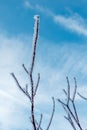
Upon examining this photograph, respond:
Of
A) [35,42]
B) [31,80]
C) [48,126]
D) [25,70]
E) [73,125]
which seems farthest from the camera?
[73,125]

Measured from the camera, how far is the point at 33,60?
2705mm

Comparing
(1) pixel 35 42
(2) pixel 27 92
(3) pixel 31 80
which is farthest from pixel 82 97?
(1) pixel 35 42

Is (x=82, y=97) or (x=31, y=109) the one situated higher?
(x=82, y=97)

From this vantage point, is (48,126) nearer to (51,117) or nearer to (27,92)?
(51,117)

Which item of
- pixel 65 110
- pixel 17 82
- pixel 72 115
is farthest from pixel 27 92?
pixel 65 110

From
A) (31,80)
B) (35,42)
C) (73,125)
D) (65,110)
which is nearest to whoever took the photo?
(35,42)

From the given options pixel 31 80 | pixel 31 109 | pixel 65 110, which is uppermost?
pixel 65 110

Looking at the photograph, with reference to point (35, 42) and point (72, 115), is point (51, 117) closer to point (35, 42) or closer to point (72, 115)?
point (72, 115)

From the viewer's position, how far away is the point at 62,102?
16.3ft

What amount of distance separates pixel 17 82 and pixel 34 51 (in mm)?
780

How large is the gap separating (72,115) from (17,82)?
5.03 feet

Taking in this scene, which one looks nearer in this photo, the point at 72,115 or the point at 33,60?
the point at 33,60

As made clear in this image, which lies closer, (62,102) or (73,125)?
(73,125)

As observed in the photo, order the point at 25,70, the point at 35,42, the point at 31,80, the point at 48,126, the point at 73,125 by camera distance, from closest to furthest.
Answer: the point at 35,42, the point at 31,80, the point at 25,70, the point at 48,126, the point at 73,125
